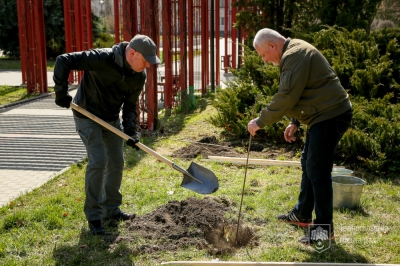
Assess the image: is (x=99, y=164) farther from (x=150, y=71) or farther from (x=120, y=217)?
(x=150, y=71)

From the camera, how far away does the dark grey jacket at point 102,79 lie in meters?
4.81

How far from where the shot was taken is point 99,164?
4918 mm

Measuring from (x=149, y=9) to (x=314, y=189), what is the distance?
21.2 feet

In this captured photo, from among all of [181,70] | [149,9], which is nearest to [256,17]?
[181,70]

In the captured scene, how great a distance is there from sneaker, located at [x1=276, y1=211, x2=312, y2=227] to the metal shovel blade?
2.59 feet

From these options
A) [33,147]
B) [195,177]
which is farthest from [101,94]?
[33,147]

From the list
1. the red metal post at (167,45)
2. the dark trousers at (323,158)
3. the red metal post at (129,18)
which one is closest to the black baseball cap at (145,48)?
the dark trousers at (323,158)

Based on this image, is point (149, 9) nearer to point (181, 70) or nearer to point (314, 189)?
point (181, 70)

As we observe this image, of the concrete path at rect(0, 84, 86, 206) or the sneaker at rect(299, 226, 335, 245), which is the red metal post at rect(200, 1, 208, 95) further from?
the sneaker at rect(299, 226, 335, 245)

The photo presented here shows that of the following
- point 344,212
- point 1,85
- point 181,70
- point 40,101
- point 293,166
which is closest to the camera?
point 344,212

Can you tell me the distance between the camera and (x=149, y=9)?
1009 cm

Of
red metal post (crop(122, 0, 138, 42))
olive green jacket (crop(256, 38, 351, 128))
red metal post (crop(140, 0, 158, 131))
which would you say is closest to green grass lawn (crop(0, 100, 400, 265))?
olive green jacket (crop(256, 38, 351, 128))

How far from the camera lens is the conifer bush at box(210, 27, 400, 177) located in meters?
7.28

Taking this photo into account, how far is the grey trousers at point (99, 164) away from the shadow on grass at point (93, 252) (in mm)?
296
